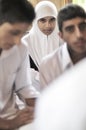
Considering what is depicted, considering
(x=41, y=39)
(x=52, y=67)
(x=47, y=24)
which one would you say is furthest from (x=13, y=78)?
(x=41, y=39)

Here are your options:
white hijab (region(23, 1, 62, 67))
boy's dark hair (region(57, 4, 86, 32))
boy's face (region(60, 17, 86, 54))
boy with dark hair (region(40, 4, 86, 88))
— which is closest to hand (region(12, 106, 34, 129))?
boy with dark hair (region(40, 4, 86, 88))

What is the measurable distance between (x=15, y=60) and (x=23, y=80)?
11cm

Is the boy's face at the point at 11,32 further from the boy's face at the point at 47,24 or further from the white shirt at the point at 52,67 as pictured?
the boy's face at the point at 47,24

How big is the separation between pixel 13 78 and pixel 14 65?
0.06 meters

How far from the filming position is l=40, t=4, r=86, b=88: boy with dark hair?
1536 mm

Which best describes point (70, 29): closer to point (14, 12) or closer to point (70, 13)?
point (70, 13)

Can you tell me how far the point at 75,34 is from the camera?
1568 mm

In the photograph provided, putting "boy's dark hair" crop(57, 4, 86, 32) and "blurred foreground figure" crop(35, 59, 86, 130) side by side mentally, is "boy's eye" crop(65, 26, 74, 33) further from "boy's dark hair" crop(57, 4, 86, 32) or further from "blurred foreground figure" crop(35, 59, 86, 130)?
"blurred foreground figure" crop(35, 59, 86, 130)

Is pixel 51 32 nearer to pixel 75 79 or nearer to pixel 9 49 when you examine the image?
pixel 9 49

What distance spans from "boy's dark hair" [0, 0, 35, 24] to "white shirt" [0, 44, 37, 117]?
0.19 m

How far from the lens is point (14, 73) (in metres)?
1.49

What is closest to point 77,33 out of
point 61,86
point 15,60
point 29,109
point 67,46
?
point 67,46

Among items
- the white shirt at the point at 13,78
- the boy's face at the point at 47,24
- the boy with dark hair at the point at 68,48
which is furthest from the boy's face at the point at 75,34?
the boy's face at the point at 47,24

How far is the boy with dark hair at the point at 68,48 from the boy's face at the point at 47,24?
119cm
